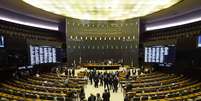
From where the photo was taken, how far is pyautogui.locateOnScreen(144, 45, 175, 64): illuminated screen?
83.2 feet

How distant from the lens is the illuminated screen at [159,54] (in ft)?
83.2

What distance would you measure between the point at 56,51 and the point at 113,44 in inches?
372

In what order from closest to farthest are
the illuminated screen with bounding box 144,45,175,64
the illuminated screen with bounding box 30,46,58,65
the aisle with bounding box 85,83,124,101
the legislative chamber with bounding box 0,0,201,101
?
1. the legislative chamber with bounding box 0,0,201,101
2. the aisle with bounding box 85,83,124,101
3. the illuminated screen with bounding box 144,45,175,64
4. the illuminated screen with bounding box 30,46,58,65

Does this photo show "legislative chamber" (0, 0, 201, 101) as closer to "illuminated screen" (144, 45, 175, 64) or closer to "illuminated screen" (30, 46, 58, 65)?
"illuminated screen" (144, 45, 175, 64)

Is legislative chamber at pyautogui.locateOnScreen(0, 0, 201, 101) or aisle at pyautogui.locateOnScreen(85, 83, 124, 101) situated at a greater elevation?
legislative chamber at pyautogui.locateOnScreen(0, 0, 201, 101)

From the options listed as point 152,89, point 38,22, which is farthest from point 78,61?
point 152,89

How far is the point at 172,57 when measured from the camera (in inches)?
982

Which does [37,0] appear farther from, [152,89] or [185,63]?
[185,63]

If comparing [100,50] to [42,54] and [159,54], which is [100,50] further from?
[42,54]

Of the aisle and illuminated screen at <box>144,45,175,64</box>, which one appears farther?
illuminated screen at <box>144,45,175,64</box>

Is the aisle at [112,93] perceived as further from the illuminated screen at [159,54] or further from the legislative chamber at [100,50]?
the illuminated screen at [159,54]

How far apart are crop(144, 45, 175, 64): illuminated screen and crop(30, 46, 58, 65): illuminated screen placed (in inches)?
561

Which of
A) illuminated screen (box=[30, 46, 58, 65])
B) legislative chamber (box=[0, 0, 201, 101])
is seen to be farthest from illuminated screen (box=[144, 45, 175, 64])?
illuminated screen (box=[30, 46, 58, 65])

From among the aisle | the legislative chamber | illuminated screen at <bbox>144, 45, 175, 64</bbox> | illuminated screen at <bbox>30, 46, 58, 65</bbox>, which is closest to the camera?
the legislative chamber
